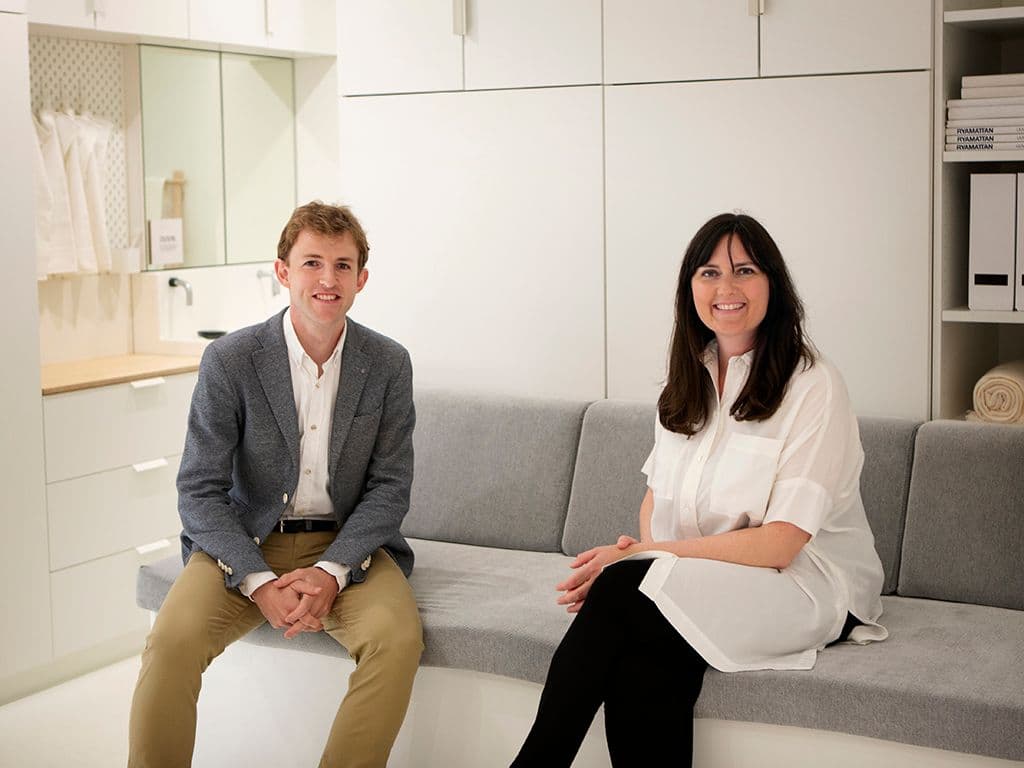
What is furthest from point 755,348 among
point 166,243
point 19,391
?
point 166,243

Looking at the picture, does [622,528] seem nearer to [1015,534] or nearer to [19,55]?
[1015,534]

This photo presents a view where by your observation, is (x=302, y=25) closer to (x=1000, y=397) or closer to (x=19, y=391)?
(x=19, y=391)

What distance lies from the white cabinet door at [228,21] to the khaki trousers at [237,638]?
2151 millimetres

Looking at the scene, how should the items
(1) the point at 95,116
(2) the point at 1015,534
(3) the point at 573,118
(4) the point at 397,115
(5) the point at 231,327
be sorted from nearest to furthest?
(2) the point at 1015,534 → (3) the point at 573,118 → (4) the point at 397,115 → (1) the point at 95,116 → (5) the point at 231,327

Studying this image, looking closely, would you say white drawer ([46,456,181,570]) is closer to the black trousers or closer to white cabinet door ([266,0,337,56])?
white cabinet door ([266,0,337,56])

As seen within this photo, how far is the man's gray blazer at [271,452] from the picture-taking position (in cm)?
283

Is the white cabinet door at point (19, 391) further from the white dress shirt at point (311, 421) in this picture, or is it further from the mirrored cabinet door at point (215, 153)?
the white dress shirt at point (311, 421)

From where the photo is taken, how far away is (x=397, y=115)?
3723 mm

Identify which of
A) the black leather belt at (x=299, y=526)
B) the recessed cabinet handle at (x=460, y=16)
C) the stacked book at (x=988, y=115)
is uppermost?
the recessed cabinet handle at (x=460, y=16)

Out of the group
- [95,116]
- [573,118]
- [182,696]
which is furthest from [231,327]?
[182,696]

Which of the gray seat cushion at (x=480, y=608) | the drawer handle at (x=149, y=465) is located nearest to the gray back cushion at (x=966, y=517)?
the gray seat cushion at (x=480, y=608)

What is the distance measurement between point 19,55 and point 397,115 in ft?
3.28

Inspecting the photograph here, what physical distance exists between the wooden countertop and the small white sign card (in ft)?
1.09

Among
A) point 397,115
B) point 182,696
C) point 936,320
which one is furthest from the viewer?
point 397,115
